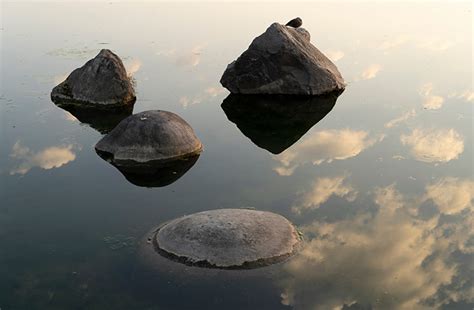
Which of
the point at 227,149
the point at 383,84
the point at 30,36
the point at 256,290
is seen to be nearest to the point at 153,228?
the point at 256,290

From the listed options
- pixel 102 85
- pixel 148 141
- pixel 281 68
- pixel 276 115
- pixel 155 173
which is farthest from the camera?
pixel 281 68

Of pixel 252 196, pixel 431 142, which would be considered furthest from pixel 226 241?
pixel 431 142

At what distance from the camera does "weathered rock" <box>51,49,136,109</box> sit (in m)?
19.0

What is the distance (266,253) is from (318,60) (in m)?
12.8

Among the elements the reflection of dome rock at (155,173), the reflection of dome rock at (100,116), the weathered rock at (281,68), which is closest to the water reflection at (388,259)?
the reflection of dome rock at (155,173)

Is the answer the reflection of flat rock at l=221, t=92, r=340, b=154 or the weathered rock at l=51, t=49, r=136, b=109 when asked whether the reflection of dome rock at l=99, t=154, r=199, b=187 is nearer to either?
the reflection of flat rock at l=221, t=92, r=340, b=154

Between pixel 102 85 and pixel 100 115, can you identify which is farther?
pixel 102 85

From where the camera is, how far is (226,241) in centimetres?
966

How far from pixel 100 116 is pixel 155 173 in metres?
5.76

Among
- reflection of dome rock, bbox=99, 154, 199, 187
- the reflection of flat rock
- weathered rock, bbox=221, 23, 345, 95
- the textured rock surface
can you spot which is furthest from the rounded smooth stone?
weathered rock, bbox=221, 23, 345, 95

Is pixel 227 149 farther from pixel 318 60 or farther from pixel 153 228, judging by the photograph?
pixel 318 60

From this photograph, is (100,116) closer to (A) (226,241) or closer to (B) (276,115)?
(B) (276,115)

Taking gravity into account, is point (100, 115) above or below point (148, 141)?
below

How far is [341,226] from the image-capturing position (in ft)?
37.4
